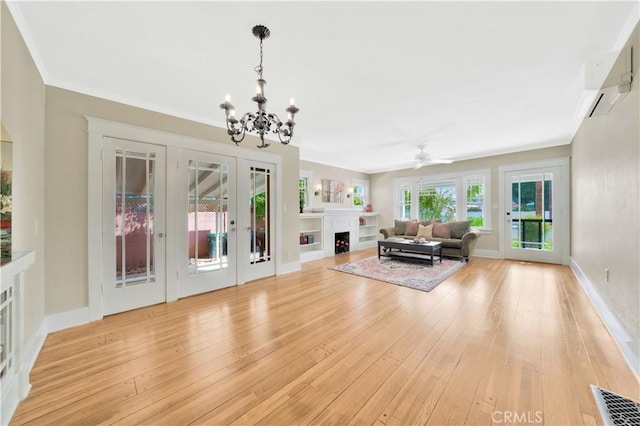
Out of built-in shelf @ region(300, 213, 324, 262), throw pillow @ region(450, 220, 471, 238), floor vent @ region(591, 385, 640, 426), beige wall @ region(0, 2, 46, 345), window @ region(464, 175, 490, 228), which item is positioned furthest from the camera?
window @ region(464, 175, 490, 228)

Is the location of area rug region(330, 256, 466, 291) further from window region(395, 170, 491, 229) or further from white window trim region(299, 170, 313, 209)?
white window trim region(299, 170, 313, 209)

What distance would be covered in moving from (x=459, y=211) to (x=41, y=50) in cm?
768

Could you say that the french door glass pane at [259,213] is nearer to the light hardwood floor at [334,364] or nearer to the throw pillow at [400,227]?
the light hardwood floor at [334,364]

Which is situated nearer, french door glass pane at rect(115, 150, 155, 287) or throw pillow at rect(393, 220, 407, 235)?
french door glass pane at rect(115, 150, 155, 287)

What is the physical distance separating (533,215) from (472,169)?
167 centimetres

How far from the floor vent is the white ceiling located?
2553mm

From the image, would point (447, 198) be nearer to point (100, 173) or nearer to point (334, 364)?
point (334, 364)

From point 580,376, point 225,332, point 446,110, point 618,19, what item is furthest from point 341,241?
point 618,19

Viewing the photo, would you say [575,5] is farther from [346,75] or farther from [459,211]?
[459,211]

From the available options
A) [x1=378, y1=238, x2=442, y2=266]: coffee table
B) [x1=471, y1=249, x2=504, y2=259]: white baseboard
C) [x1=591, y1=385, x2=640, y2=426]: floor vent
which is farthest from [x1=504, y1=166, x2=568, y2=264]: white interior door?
[x1=591, y1=385, x2=640, y2=426]: floor vent

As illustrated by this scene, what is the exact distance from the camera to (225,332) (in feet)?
7.72

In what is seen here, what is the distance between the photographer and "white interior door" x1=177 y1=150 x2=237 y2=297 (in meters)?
3.32

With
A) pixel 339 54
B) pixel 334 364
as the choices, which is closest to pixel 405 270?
pixel 334 364

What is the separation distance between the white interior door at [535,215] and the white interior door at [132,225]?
695 centimetres
